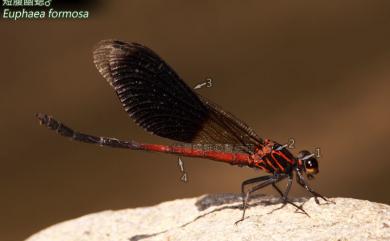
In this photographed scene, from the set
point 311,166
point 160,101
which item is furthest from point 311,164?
point 160,101

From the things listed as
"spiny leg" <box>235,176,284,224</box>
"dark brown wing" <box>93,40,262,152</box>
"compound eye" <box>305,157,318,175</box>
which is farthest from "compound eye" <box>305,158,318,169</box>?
"dark brown wing" <box>93,40,262,152</box>

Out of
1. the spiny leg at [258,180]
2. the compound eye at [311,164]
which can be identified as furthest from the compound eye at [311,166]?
the spiny leg at [258,180]

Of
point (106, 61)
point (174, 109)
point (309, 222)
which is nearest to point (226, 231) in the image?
point (309, 222)

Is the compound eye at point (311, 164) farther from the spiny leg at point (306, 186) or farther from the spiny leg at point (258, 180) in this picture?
the spiny leg at point (258, 180)

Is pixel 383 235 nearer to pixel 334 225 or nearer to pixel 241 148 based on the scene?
pixel 334 225

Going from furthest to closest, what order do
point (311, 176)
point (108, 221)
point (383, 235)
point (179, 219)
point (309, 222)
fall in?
point (108, 221), point (179, 219), point (311, 176), point (309, 222), point (383, 235)

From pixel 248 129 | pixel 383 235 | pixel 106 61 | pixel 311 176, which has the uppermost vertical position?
pixel 106 61

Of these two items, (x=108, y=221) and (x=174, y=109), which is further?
(x=108, y=221)

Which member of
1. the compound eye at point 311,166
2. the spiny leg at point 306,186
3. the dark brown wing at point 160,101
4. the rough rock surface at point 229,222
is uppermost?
the dark brown wing at point 160,101
